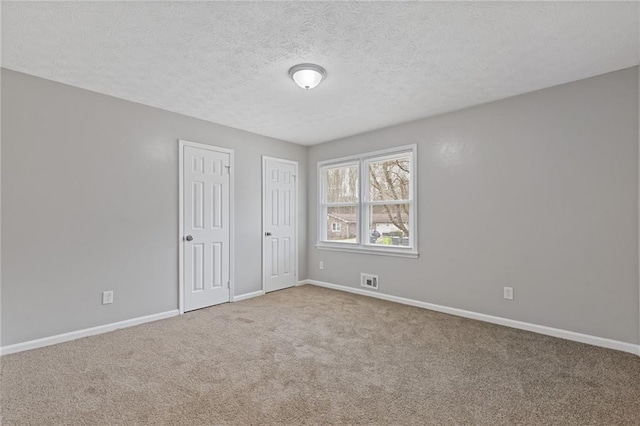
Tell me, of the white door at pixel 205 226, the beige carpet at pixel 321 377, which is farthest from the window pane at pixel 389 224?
the white door at pixel 205 226

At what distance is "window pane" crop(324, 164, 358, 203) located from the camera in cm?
496

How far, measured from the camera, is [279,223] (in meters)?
5.09

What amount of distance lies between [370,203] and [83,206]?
3.45m

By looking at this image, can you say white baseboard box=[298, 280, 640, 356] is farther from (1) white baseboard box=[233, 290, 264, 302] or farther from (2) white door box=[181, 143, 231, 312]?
(2) white door box=[181, 143, 231, 312]

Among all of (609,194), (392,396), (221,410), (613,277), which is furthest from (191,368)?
(609,194)

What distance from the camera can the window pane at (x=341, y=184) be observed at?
4957 millimetres

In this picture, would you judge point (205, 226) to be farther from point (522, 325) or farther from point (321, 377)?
point (522, 325)

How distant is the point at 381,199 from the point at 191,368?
10.4 ft

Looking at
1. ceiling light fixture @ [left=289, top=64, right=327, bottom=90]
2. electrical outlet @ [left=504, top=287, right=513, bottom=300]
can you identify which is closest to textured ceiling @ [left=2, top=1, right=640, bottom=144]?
ceiling light fixture @ [left=289, top=64, right=327, bottom=90]

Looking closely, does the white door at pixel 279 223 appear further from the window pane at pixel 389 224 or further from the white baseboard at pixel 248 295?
the window pane at pixel 389 224

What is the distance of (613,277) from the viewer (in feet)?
9.16

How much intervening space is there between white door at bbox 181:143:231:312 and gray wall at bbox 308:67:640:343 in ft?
7.88

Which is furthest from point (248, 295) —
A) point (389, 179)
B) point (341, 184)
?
point (389, 179)

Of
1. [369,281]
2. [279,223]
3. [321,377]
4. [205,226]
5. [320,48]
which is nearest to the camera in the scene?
[321,377]
